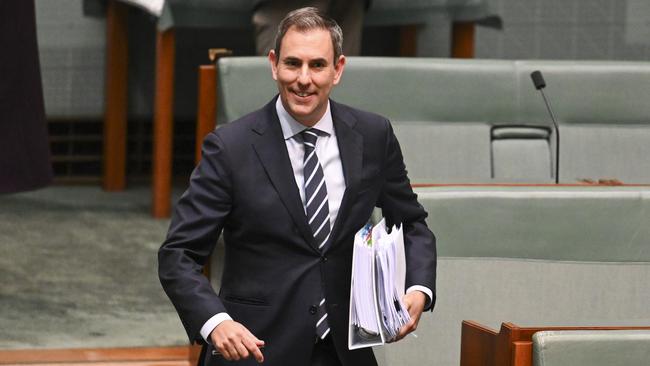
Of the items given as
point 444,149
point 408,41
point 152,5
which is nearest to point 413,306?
point 444,149

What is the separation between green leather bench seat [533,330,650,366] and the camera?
202cm

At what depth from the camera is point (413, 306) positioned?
77.7 inches

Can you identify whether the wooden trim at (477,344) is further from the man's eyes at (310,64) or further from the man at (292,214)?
the man's eyes at (310,64)

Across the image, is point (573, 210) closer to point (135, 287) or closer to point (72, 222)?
point (135, 287)

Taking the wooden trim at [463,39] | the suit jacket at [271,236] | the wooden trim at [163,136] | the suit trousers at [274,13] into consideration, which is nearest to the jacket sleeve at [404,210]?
the suit jacket at [271,236]

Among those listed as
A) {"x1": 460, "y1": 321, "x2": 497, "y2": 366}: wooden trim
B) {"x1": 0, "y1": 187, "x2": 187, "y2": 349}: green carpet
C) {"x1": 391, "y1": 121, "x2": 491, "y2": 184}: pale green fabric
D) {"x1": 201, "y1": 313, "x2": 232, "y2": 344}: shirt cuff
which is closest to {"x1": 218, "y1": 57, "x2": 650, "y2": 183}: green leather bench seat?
{"x1": 391, "y1": 121, "x2": 491, "y2": 184}: pale green fabric

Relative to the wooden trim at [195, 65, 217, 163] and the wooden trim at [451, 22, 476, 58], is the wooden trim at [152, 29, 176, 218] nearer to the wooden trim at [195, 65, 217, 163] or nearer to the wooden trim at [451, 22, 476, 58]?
the wooden trim at [451, 22, 476, 58]

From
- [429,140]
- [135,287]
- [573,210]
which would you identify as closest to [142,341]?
[135,287]

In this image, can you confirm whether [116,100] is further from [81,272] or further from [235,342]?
[235,342]

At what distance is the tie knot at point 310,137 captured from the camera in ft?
6.60

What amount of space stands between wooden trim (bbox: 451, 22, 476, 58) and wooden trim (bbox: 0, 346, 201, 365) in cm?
219

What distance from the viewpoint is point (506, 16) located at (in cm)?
578

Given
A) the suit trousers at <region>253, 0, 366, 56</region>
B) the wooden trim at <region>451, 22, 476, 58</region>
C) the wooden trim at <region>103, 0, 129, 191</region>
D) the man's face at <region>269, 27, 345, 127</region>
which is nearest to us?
the man's face at <region>269, 27, 345, 127</region>

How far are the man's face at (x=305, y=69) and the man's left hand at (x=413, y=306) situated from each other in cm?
30
